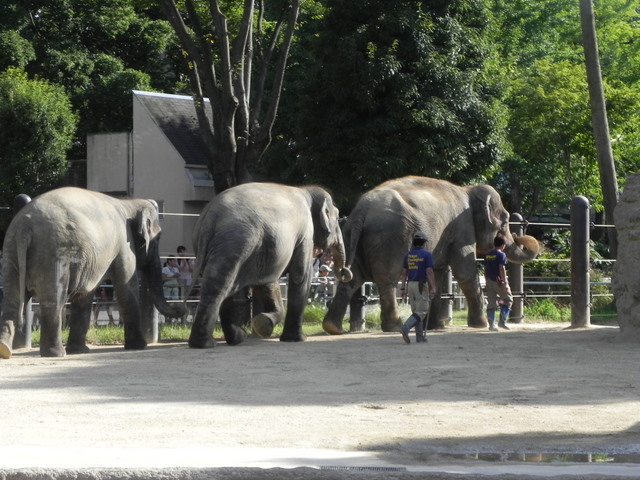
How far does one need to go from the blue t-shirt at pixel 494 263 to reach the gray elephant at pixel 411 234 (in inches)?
13.2

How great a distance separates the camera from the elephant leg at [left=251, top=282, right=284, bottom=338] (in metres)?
14.8

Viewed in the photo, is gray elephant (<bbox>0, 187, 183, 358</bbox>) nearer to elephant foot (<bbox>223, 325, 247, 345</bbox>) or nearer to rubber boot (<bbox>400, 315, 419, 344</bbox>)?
elephant foot (<bbox>223, 325, 247, 345</bbox>)

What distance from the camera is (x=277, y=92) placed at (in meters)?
19.4

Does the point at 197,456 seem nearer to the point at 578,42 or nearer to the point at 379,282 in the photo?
the point at 379,282

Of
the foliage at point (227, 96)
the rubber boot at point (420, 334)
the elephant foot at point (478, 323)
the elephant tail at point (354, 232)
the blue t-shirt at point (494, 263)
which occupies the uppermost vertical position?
the foliage at point (227, 96)

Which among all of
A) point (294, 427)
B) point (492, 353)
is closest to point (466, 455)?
point (294, 427)

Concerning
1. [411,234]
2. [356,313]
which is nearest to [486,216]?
[411,234]

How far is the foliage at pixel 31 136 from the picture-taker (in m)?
38.9

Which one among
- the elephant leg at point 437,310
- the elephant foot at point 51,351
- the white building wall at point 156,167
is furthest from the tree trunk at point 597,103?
the white building wall at point 156,167

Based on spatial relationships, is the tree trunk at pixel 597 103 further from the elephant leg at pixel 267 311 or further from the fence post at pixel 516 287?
the elephant leg at pixel 267 311

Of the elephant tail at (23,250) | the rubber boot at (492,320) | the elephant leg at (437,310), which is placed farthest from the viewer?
the elephant leg at (437,310)

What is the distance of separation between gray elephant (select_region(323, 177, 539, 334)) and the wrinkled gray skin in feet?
2.50

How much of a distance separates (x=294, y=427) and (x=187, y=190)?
3054 cm

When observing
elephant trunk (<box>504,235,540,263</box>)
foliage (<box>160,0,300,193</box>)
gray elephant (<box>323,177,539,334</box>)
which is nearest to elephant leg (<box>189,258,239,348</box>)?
gray elephant (<box>323,177,539,334</box>)
